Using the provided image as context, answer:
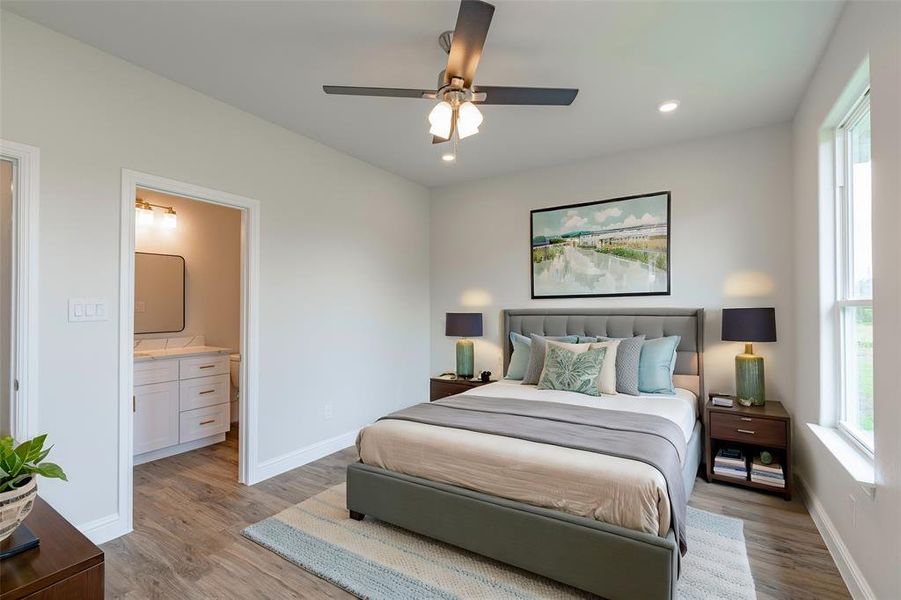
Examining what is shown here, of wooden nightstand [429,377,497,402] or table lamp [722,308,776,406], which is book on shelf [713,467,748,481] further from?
wooden nightstand [429,377,497,402]

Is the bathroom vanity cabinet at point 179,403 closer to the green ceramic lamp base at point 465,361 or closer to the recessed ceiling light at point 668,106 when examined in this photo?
the green ceramic lamp base at point 465,361

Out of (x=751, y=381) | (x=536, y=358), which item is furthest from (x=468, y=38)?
(x=751, y=381)

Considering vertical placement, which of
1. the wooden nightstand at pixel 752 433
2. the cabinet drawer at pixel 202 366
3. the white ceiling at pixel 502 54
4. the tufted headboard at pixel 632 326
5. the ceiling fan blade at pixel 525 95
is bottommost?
the wooden nightstand at pixel 752 433

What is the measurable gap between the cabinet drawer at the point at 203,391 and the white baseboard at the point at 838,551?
4736mm

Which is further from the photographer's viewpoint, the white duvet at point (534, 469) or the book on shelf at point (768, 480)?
the book on shelf at point (768, 480)

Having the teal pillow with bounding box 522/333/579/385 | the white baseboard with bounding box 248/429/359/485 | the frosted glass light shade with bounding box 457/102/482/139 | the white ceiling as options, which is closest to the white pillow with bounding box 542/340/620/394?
the teal pillow with bounding box 522/333/579/385

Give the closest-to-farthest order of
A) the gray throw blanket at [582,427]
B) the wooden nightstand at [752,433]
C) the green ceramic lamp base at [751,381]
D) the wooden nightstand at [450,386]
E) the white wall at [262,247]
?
the gray throw blanket at [582,427] → the white wall at [262,247] → the wooden nightstand at [752,433] → the green ceramic lamp base at [751,381] → the wooden nightstand at [450,386]

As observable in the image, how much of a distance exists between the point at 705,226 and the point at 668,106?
113cm

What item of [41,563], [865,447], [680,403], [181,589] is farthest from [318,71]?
[865,447]

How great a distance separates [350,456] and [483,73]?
3.24m

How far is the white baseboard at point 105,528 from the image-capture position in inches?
94.0

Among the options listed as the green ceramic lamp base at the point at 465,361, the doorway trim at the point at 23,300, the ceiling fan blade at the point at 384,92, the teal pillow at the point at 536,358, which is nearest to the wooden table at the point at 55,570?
Result: the doorway trim at the point at 23,300

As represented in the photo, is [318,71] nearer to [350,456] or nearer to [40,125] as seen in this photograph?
[40,125]

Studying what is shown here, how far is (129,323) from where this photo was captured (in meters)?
2.60
